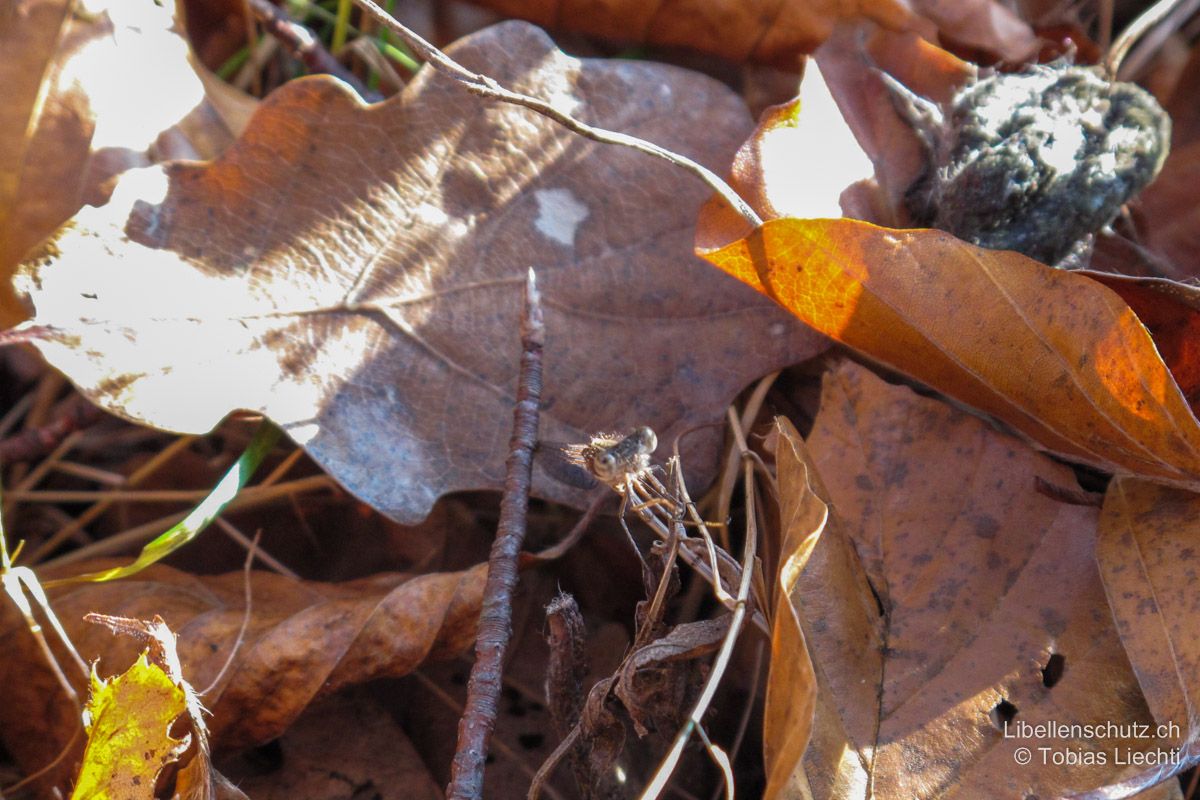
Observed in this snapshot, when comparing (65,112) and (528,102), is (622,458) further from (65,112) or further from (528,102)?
(65,112)

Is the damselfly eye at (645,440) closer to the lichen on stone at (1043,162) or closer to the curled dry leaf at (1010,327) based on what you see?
the curled dry leaf at (1010,327)

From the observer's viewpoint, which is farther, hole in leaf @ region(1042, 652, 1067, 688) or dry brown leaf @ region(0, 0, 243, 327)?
dry brown leaf @ region(0, 0, 243, 327)

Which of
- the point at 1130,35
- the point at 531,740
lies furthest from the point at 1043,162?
the point at 531,740

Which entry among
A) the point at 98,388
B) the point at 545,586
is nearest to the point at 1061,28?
the point at 545,586

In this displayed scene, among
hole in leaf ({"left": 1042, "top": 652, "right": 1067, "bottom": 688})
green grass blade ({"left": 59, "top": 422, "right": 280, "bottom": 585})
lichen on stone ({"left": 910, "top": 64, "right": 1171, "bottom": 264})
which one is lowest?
hole in leaf ({"left": 1042, "top": 652, "right": 1067, "bottom": 688})

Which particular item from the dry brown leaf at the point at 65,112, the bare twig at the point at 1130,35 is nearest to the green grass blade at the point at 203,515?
the dry brown leaf at the point at 65,112

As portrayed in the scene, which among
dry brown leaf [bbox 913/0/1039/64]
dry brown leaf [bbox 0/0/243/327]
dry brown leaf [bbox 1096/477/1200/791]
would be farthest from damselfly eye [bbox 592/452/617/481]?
dry brown leaf [bbox 913/0/1039/64]

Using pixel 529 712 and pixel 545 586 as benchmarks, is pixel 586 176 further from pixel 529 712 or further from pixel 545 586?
pixel 529 712

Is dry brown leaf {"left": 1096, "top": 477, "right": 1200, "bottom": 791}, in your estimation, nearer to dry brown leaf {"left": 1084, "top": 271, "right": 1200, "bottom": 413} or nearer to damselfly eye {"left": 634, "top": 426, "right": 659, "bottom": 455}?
dry brown leaf {"left": 1084, "top": 271, "right": 1200, "bottom": 413}
